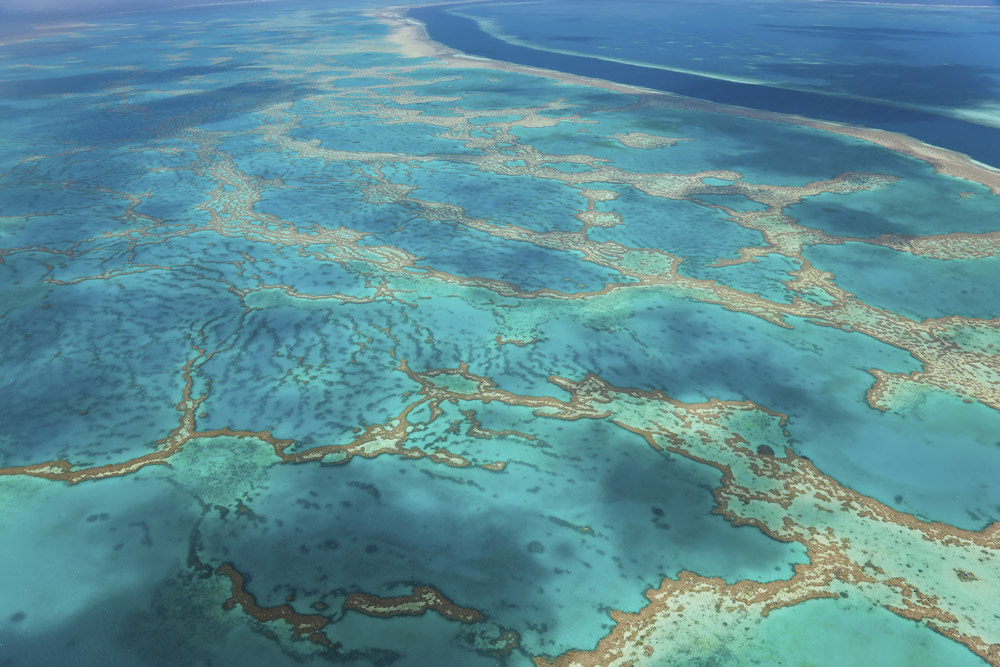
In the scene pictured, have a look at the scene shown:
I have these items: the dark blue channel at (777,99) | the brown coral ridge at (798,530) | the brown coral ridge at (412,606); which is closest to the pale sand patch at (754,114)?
the dark blue channel at (777,99)

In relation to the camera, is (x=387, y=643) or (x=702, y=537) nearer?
(x=387, y=643)

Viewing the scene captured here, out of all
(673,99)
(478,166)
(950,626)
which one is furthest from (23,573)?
(673,99)

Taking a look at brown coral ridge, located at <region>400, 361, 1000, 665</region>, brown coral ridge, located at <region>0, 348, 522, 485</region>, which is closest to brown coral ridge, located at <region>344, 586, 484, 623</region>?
brown coral ridge, located at <region>400, 361, 1000, 665</region>

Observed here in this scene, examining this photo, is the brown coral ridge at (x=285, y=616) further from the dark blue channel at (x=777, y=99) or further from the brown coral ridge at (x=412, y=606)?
the dark blue channel at (x=777, y=99)

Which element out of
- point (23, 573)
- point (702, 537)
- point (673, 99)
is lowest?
point (23, 573)

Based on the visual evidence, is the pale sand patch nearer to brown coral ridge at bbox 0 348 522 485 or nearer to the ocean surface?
the ocean surface

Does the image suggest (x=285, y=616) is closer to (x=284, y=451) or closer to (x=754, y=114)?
(x=284, y=451)

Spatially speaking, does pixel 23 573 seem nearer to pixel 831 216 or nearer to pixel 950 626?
pixel 950 626
